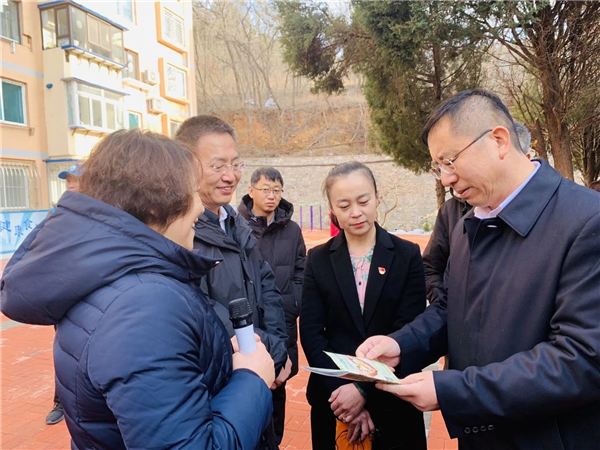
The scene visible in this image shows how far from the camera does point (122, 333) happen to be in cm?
104

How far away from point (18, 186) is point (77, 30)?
6.32m

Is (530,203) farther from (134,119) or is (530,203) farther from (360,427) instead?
(134,119)

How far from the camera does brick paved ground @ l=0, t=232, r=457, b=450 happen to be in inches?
135

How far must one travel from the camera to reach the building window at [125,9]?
19281 millimetres

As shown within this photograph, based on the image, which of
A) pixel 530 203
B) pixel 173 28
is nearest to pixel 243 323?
pixel 530 203

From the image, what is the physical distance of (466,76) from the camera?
31.6 ft

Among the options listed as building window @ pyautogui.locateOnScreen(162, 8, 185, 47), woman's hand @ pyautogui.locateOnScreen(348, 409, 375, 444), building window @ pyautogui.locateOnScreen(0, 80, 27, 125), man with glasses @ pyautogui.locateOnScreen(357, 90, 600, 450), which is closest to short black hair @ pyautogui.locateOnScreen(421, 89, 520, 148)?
man with glasses @ pyautogui.locateOnScreen(357, 90, 600, 450)

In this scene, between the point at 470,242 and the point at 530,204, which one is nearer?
the point at 530,204

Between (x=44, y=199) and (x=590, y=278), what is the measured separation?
1865 cm

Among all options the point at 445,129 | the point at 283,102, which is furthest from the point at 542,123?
the point at 283,102

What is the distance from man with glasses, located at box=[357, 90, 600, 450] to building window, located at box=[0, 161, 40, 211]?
54.8ft

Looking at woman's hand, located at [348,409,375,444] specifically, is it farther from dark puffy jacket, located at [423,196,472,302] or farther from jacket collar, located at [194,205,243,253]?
dark puffy jacket, located at [423,196,472,302]

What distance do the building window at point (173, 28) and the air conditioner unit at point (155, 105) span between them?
3.48 metres

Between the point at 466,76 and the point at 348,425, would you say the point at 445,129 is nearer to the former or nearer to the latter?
the point at 348,425
